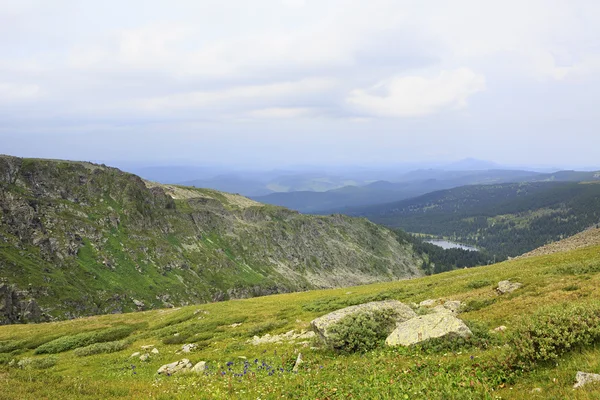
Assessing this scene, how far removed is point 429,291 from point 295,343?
69.6 feet

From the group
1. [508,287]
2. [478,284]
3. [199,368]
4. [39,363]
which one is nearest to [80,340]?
[39,363]

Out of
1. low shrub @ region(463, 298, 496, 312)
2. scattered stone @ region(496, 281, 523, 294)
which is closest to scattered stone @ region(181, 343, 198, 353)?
low shrub @ region(463, 298, 496, 312)

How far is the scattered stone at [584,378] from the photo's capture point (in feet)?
26.7

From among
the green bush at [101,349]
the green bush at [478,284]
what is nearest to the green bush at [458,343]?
the green bush at [478,284]

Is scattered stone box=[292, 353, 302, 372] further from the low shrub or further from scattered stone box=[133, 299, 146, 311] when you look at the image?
scattered stone box=[133, 299, 146, 311]

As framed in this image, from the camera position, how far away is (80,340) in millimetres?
37438

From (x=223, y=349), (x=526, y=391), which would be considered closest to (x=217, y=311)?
(x=223, y=349)

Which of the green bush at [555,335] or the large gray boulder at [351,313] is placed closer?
the green bush at [555,335]

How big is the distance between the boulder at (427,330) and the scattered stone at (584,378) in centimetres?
603

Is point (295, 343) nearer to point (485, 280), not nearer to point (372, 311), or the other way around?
point (372, 311)

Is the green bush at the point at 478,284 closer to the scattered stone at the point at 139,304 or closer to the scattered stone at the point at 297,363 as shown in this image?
the scattered stone at the point at 297,363

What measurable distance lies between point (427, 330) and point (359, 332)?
3454 millimetres

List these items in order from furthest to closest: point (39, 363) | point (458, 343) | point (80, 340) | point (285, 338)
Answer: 1. point (80, 340)
2. point (39, 363)
3. point (285, 338)
4. point (458, 343)

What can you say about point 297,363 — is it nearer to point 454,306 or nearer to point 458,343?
point 458,343
